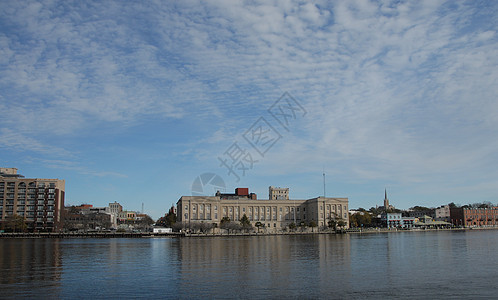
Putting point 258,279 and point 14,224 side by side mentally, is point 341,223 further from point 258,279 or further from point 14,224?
point 258,279

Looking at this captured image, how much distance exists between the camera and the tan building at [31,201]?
143m

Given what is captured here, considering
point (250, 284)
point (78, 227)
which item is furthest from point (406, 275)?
point (78, 227)

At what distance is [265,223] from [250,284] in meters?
145

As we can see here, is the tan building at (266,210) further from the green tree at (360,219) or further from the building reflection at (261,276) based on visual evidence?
the building reflection at (261,276)

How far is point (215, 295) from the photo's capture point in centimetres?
2583

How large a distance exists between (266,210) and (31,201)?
87956 millimetres

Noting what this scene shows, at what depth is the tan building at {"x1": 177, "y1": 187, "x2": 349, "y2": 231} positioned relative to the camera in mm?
163875

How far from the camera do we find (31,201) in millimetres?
145250

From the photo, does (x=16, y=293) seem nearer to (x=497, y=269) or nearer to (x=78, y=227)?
(x=497, y=269)

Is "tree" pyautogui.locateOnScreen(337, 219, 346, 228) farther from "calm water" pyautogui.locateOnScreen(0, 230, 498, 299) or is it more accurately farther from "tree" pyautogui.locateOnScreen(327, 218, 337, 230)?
"calm water" pyautogui.locateOnScreen(0, 230, 498, 299)

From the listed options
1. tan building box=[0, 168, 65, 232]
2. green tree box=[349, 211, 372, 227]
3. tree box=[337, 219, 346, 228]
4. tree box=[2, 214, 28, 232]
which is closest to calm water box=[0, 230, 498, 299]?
tree box=[2, 214, 28, 232]

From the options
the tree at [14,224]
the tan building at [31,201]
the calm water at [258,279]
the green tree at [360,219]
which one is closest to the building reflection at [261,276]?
the calm water at [258,279]

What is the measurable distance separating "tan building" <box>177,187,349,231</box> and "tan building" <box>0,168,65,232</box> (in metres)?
46.5

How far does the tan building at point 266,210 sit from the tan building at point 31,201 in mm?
46471
